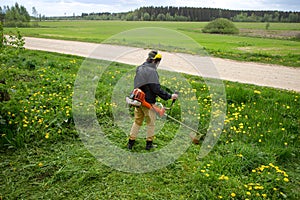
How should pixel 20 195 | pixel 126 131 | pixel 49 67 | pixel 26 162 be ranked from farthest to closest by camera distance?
pixel 49 67
pixel 126 131
pixel 26 162
pixel 20 195

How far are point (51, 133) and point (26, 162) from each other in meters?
0.87

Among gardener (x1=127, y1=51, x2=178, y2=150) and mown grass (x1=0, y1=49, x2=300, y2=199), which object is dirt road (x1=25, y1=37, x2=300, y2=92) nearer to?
mown grass (x1=0, y1=49, x2=300, y2=199)

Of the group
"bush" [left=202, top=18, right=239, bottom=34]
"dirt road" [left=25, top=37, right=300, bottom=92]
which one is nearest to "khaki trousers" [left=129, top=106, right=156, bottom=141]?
"dirt road" [left=25, top=37, right=300, bottom=92]

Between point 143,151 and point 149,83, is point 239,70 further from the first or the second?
point 149,83

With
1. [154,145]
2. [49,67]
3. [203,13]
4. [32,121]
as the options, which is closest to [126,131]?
[154,145]

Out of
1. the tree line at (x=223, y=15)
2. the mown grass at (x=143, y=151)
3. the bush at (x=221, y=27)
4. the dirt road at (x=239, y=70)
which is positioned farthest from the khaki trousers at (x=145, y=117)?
the tree line at (x=223, y=15)

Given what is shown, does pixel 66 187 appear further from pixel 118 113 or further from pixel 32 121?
pixel 118 113

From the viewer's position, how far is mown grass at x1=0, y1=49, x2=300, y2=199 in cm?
379

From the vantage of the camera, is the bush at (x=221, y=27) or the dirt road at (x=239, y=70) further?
the bush at (x=221, y=27)

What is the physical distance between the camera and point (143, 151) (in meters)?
4.93

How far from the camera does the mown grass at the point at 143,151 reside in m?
3.79

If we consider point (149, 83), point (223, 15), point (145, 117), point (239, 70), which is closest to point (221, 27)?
point (239, 70)

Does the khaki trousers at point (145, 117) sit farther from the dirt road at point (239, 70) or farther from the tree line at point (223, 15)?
the tree line at point (223, 15)

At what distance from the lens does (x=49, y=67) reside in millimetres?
9750
